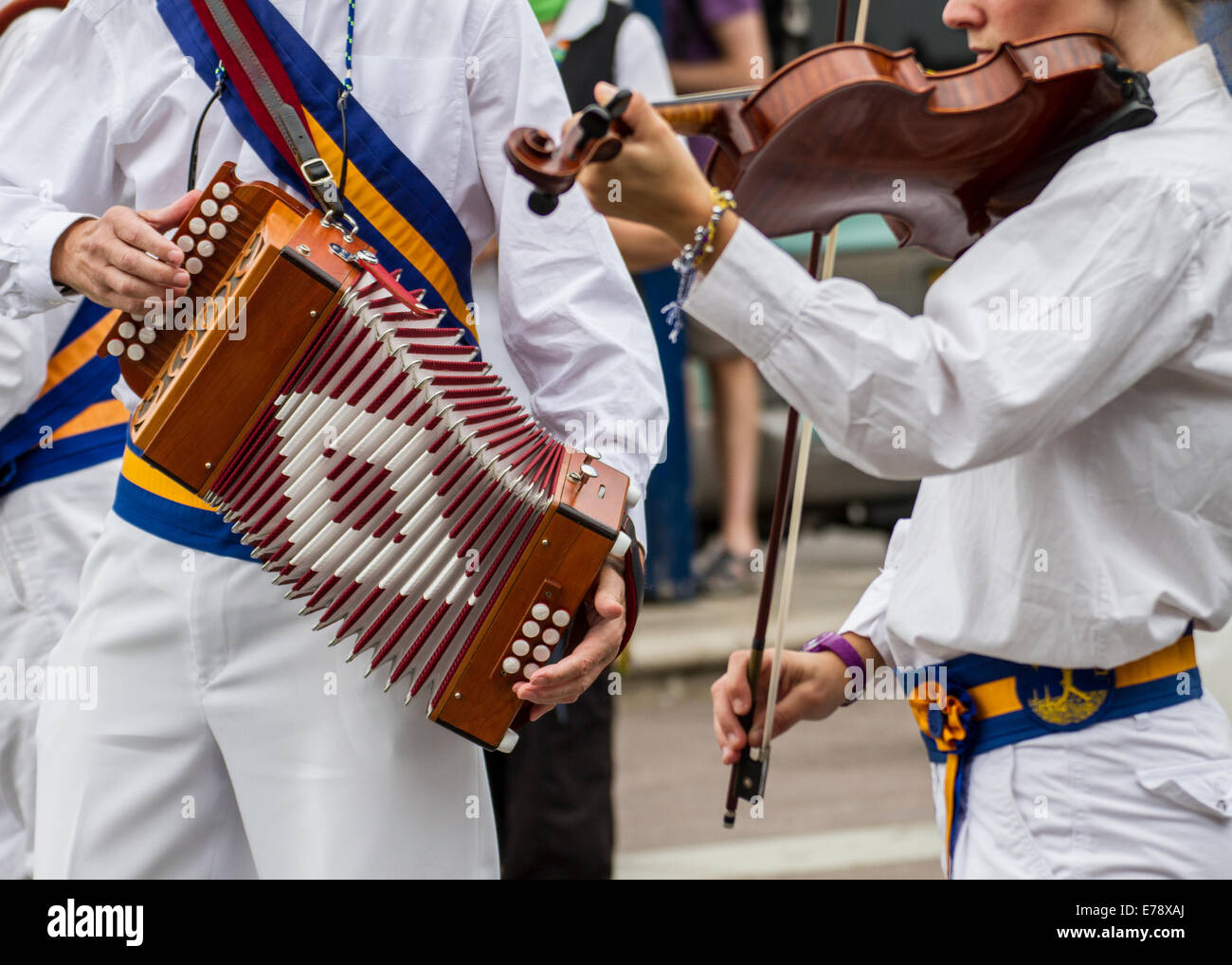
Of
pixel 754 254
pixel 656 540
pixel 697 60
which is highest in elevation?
pixel 697 60

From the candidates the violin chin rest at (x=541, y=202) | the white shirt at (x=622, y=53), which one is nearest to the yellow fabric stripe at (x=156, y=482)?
the violin chin rest at (x=541, y=202)

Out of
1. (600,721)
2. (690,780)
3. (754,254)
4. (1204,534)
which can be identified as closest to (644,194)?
(754,254)

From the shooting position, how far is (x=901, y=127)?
1.83 meters

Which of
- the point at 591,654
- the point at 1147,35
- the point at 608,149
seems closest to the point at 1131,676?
the point at 591,654

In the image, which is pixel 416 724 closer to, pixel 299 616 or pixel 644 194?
pixel 299 616

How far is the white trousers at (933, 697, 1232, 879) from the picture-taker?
1877 millimetres

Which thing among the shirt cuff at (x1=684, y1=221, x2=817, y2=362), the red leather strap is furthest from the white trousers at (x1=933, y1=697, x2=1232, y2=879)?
the red leather strap

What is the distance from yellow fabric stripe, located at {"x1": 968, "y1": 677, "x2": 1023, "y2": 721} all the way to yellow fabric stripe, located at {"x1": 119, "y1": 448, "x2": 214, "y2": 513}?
949mm

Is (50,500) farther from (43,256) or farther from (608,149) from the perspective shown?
(608,149)

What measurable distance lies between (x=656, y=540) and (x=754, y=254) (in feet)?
17.4

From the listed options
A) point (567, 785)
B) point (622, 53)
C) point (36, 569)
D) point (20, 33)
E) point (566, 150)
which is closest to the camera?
point (566, 150)

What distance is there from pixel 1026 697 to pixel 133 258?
116 centimetres

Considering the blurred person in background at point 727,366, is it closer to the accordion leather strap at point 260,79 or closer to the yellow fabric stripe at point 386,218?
the yellow fabric stripe at point 386,218

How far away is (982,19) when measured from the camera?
6.32ft
